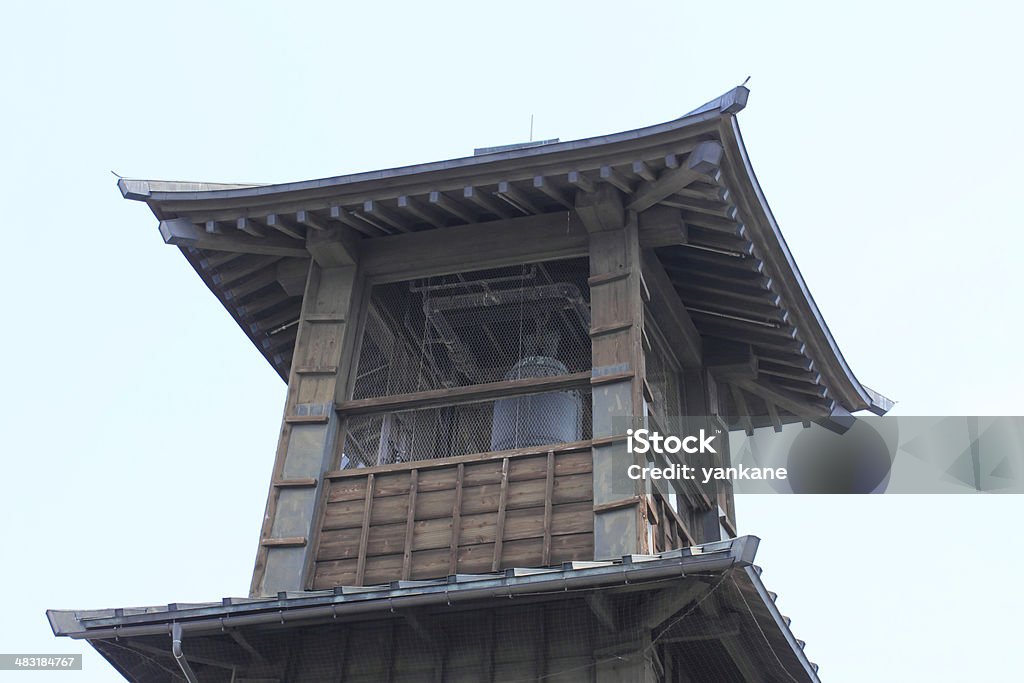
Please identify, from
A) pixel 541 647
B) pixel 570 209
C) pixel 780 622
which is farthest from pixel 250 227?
pixel 780 622

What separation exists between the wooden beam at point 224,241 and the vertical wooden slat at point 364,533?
299 centimetres

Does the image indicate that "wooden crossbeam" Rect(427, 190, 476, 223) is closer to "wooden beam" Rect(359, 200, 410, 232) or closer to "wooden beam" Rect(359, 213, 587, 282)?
"wooden beam" Rect(359, 213, 587, 282)

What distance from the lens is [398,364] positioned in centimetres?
1384

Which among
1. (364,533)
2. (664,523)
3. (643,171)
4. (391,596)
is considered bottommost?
(391,596)

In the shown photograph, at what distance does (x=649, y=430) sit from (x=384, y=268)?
3506 millimetres

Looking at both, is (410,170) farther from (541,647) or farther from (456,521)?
(541,647)

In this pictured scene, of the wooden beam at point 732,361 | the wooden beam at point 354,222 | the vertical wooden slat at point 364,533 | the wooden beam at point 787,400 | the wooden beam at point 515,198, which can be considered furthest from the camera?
the wooden beam at point 787,400

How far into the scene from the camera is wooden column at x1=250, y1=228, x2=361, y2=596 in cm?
1175

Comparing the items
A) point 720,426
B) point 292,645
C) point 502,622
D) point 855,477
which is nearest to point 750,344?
point 720,426

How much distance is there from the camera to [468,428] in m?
13.1

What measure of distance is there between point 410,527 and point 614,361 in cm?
242

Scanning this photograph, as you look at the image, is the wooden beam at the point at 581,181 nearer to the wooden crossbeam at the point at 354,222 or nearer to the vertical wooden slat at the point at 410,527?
the wooden crossbeam at the point at 354,222

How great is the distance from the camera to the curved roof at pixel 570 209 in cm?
1230

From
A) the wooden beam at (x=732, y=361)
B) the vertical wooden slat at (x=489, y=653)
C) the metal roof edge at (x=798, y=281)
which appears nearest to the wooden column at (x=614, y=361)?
the vertical wooden slat at (x=489, y=653)
